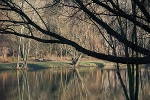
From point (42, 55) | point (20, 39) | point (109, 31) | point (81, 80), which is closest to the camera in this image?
point (109, 31)

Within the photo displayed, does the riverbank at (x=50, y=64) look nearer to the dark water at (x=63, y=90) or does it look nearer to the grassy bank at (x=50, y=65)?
the grassy bank at (x=50, y=65)

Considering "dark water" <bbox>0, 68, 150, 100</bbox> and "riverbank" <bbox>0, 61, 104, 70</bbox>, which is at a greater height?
"riverbank" <bbox>0, 61, 104, 70</bbox>

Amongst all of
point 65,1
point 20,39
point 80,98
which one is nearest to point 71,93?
point 80,98

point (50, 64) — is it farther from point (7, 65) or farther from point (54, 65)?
point (7, 65)

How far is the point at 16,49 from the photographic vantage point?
40.6m

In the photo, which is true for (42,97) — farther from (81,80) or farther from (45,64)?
(45,64)

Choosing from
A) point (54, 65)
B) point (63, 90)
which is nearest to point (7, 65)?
point (54, 65)

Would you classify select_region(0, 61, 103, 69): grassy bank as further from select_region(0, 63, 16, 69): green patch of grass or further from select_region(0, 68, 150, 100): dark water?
select_region(0, 68, 150, 100): dark water

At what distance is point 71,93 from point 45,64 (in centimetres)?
1943

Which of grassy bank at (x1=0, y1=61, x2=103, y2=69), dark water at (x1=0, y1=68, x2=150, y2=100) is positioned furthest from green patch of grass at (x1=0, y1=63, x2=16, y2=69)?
dark water at (x1=0, y1=68, x2=150, y2=100)

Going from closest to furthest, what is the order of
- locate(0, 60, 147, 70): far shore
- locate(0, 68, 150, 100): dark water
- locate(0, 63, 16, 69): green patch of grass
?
locate(0, 68, 150, 100): dark water, locate(0, 63, 16, 69): green patch of grass, locate(0, 60, 147, 70): far shore

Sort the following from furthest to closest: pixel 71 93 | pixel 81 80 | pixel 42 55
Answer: pixel 42 55
pixel 81 80
pixel 71 93

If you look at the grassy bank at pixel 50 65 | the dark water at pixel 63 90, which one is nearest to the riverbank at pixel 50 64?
the grassy bank at pixel 50 65

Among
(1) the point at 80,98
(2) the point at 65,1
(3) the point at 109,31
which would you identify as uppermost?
(2) the point at 65,1
